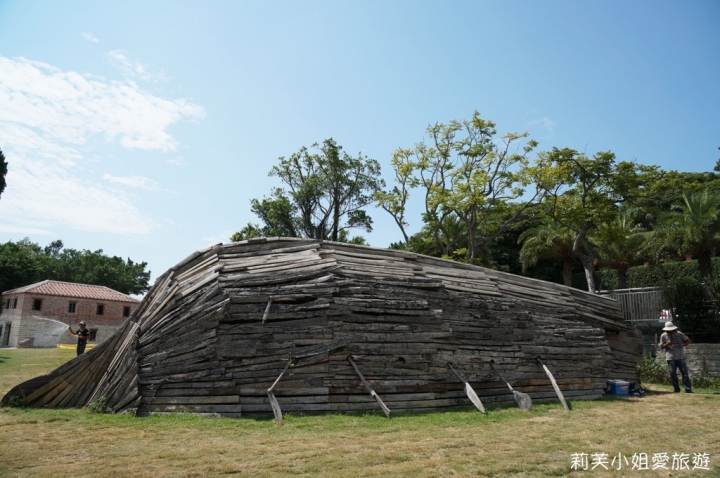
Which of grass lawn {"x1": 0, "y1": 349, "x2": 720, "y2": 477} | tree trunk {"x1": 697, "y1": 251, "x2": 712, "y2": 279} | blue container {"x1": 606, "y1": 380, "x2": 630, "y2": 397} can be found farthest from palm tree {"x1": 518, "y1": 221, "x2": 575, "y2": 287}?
grass lawn {"x1": 0, "y1": 349, "x2": 720, "y2": 477}

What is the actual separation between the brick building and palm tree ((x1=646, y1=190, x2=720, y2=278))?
3891 centimetres

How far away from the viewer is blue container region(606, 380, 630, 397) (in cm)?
1312

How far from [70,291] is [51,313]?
262 cm

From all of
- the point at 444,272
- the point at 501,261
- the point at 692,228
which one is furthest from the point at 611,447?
the point at 501,261

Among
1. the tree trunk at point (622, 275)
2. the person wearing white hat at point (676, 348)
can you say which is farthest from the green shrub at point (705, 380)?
the tree trunk at point (622, 275)

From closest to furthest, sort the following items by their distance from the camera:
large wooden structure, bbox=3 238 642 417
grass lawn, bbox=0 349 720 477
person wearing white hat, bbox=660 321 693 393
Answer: grass lawn, bbox=0 349 720 477, large wooden structure, bbox=3 238 642 417, person wearing white hat, bbox=660 321 693 393

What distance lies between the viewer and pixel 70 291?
4428 cm

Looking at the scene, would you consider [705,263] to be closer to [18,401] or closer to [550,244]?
[550,244]

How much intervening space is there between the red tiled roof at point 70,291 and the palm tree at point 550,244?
36.4 metres

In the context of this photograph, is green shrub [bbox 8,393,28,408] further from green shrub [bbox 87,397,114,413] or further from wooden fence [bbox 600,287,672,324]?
wooden fence [bbox 600,287,672,324]

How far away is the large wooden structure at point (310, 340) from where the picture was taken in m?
9.27

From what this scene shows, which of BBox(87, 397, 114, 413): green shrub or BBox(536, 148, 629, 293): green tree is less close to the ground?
BBox(536, 148, 629, 293): green tree

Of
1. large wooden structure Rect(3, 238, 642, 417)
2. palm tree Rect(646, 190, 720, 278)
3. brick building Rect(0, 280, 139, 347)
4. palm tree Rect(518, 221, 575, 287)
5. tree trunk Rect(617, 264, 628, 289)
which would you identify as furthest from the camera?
brick building Rect(0, 280, 139, 347)

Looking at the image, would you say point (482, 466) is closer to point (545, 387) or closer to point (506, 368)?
point (506, 368)
